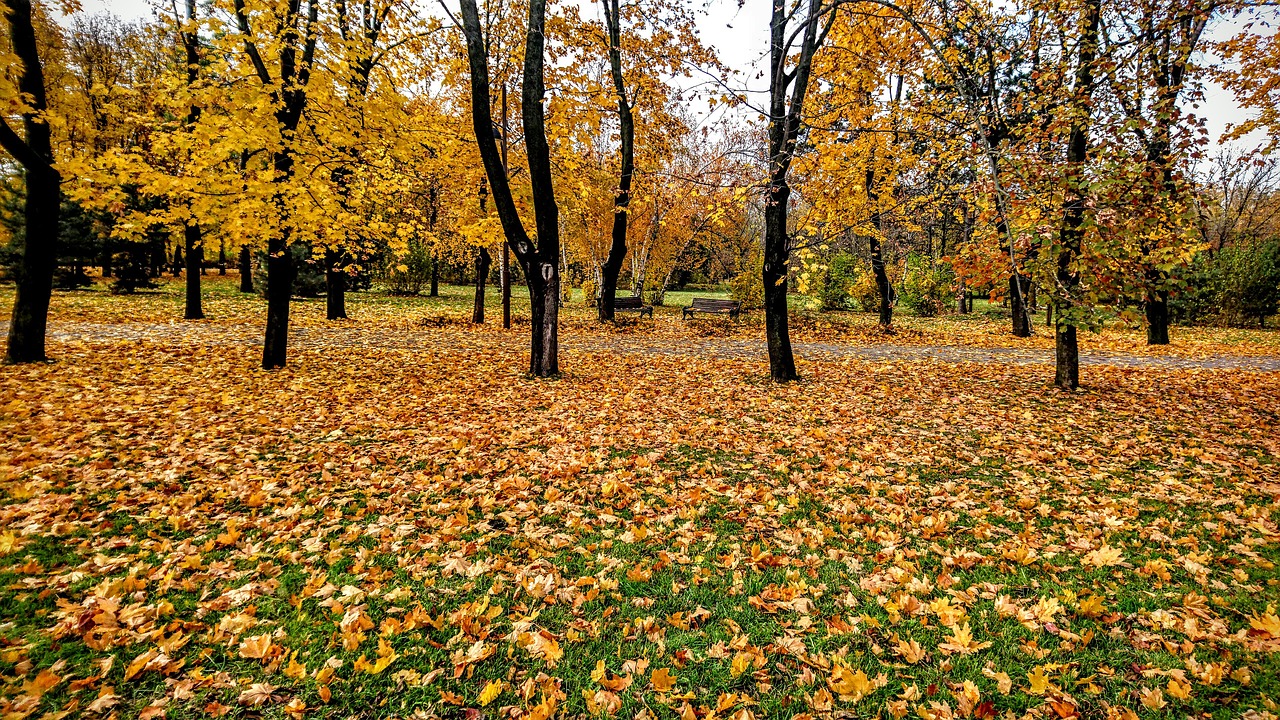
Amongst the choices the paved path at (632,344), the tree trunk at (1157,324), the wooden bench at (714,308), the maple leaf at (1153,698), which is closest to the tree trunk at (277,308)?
the paved path at (632,344)

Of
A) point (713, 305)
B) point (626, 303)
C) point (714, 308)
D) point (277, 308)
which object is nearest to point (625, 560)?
Result: point (277, 308)

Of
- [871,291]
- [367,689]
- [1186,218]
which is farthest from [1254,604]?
[871,291]

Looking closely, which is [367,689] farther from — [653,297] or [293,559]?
[653,297]

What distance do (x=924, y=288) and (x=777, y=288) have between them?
61.1 ft

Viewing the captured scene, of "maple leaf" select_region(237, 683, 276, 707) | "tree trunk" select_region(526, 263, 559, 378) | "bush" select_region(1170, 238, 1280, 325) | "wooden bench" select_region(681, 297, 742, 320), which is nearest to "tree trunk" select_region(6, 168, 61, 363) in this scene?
"tree trunk" select_region(526, 263, 559, 378)

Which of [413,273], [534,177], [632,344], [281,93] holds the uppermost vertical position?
[281,93]

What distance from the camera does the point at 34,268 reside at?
870 cm

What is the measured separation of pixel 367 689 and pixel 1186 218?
9.27 m

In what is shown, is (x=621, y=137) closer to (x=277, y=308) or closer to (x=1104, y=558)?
(x=277, y=308)

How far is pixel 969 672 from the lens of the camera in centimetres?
279

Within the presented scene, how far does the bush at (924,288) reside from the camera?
24.2 meters

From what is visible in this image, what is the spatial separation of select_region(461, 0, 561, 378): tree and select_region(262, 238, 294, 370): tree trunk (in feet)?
13.4

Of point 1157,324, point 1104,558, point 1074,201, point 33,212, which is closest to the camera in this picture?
point 1104,558

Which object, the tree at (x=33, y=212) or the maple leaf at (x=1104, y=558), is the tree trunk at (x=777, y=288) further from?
the tree at (x=33, y=212)
